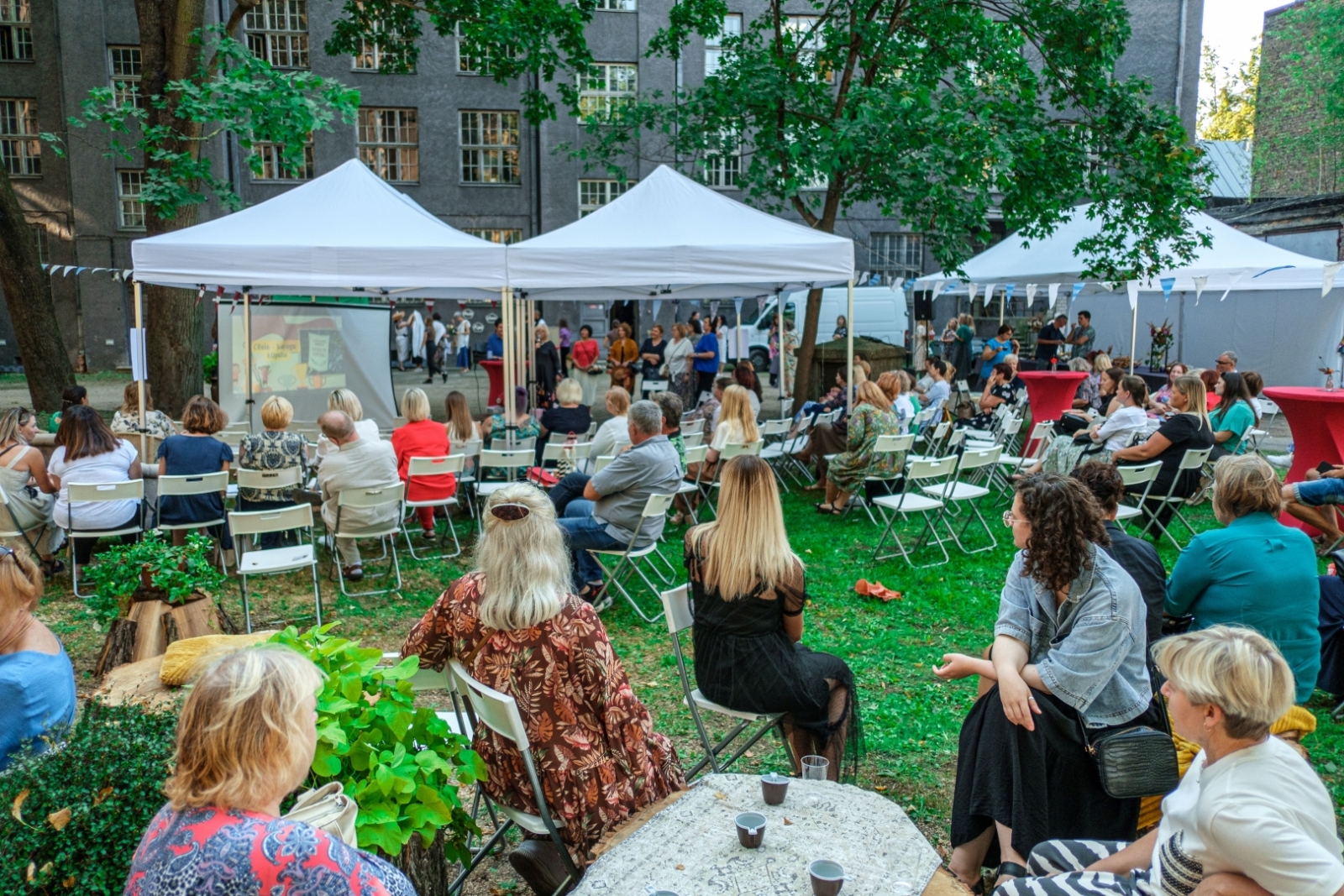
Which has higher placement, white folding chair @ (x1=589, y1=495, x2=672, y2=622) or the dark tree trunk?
the dark tree trunk

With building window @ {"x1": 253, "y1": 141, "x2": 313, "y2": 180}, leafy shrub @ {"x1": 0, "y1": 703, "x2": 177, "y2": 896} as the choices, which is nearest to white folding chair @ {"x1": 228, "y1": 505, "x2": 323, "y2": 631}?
leafy shrub @ {"x1": 0, "y1": 703, "x2": 177, "y2": 896}

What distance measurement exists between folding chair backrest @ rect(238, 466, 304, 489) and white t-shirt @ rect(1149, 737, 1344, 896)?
5.90 metres

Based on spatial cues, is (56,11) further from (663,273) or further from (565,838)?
(565,838)

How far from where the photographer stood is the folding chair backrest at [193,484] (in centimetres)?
625

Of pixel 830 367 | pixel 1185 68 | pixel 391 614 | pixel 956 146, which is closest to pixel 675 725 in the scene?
pixel 391 614

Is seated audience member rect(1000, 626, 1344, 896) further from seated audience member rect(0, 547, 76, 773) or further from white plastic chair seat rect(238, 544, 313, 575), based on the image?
white plastic chair seat rect(238, 544, 313, 575)

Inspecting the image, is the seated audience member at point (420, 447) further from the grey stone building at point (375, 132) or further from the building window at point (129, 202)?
the building window at point (129, 202)

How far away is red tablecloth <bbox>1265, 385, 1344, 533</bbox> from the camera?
278 inches

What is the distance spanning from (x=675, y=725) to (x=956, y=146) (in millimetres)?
8448

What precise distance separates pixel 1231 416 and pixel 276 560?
7.65 m

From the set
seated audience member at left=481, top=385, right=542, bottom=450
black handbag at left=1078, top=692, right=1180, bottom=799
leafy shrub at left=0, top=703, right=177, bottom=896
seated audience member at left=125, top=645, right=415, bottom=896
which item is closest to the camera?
seated audience member at left=125, top=645, right=415, bottom=896

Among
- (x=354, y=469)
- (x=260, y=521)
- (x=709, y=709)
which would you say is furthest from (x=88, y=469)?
(x=709, y=709)

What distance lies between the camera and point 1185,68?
27.4 meters

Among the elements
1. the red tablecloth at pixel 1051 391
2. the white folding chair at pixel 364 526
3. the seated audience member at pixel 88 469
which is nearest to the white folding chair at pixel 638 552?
the white folding chair at pixel 364 526
